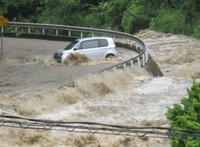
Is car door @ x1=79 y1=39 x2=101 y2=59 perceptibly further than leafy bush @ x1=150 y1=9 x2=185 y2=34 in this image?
No

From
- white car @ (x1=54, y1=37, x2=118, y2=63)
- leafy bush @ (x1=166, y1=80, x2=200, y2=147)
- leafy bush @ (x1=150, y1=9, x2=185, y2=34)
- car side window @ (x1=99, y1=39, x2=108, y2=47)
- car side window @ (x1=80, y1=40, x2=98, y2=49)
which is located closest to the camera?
leafy bush @ (x1=166, y1=80, x2=200, y2=147)

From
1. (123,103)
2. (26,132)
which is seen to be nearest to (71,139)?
(26,132)

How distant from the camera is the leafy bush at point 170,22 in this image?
134ft

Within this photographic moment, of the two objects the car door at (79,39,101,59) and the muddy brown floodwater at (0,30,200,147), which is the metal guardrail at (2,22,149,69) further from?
the muddy brown floodwater at (0,30,200,147)

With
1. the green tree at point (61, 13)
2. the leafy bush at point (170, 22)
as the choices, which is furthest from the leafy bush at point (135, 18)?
the green tree at point (61, 13)

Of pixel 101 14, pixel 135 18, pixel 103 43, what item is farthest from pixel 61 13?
pixel 103 43

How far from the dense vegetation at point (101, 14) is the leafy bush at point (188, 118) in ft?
82.2

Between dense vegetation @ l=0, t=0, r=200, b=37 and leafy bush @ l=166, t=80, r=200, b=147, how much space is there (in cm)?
2505

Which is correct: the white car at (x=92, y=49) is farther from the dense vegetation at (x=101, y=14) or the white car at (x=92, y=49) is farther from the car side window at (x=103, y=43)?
the dense vegetation at (x=101, y=14)

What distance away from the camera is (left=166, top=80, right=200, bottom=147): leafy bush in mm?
11611

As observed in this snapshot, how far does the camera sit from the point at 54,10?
52.0 metres

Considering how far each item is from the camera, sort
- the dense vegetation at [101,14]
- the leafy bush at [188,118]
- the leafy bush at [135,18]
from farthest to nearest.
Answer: the leafy bush at [135,18] < the dense vegetation at [101,14] < the leafy bush at [188,118]

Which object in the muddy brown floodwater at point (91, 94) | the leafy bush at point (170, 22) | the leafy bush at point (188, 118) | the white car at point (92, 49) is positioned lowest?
the leafy bush at point (170, 22)

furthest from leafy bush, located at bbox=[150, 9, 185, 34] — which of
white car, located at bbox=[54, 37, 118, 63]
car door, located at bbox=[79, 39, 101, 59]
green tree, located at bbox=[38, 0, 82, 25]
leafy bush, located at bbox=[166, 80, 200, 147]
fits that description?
leafy bush, located at bbox=[166, 80, 200, 147]
